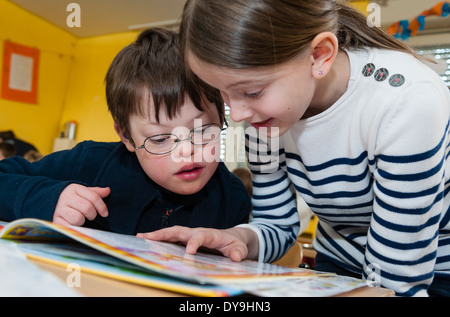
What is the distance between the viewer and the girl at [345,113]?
51cm

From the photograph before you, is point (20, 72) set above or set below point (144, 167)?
above

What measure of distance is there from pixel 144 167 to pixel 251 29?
359 mm

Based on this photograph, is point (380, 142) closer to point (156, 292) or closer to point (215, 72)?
point (215, 72)

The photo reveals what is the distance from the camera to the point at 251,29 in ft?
1.63

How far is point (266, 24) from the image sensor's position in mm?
501

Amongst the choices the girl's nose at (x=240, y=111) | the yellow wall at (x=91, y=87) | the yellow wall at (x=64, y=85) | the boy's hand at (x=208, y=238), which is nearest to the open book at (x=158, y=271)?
the boy's hand at (x=208, y=238)

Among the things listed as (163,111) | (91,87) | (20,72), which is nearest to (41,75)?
(20,72)

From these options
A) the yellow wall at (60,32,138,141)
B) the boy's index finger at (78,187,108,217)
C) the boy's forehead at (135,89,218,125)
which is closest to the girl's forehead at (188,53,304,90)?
the boy's forehead at (135,89,218,125)

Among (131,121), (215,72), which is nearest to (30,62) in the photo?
(131,121)

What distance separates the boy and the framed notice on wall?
10.3 ft

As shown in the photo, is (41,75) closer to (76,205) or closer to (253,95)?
(76,205)

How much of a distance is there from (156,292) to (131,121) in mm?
493

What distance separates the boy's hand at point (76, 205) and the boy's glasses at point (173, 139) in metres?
0.15

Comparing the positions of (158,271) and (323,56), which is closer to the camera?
(158,271)
